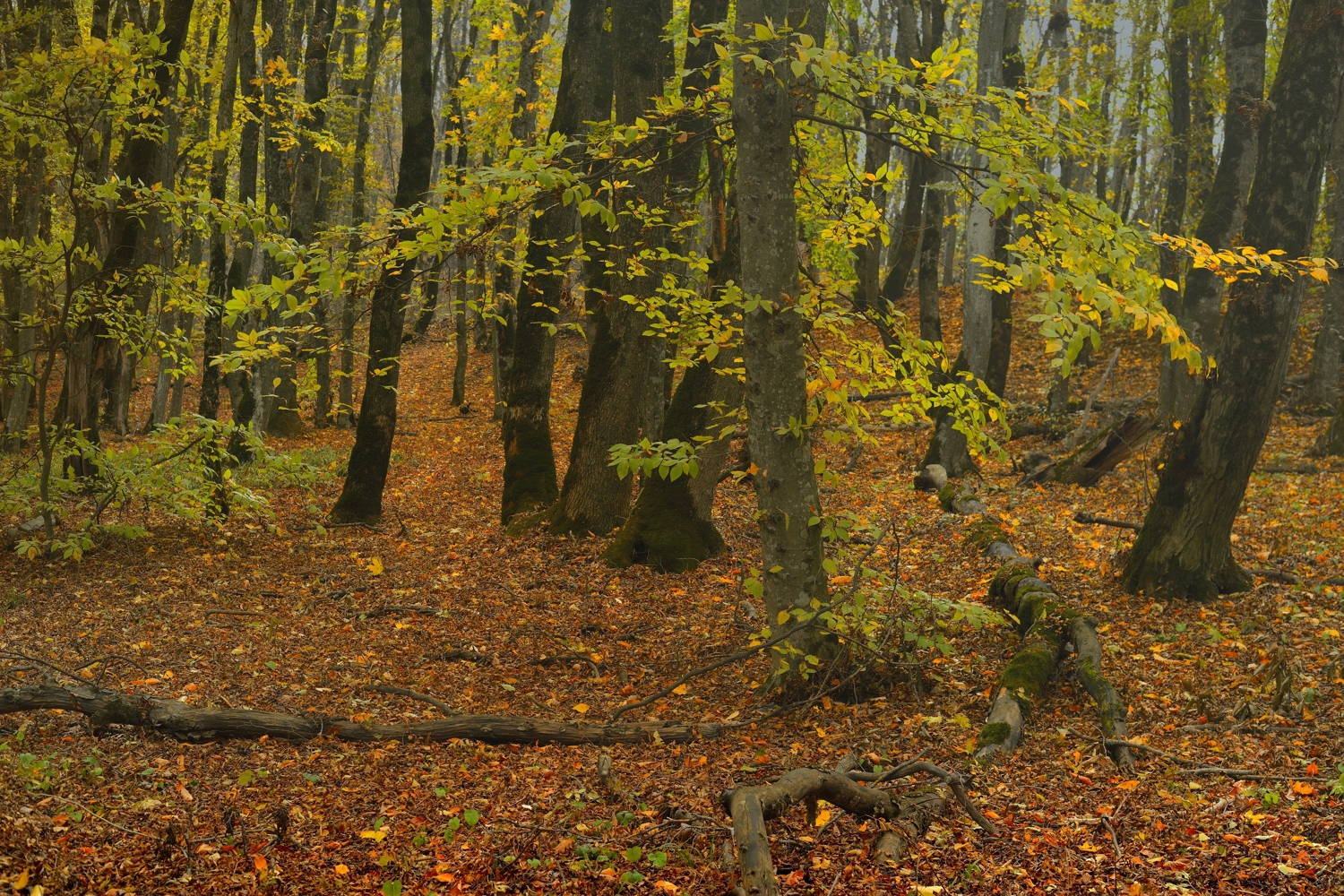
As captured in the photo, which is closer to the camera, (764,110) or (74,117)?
(764,110)

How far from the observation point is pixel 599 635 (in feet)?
24.0

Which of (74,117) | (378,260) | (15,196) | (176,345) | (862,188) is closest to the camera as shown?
(378,260)

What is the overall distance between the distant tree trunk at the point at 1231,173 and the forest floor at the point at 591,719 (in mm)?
2278

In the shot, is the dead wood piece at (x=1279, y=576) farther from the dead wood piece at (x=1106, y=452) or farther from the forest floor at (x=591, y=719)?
the dead wood piece at (x=1106, y=452)

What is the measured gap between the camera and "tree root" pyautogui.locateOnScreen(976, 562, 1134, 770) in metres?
4.64

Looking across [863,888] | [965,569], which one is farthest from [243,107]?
[863,888]

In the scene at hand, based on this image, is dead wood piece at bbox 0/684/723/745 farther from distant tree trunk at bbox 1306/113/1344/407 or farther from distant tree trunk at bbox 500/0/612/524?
distant tree trunk at bbox 1306/113/1344/407

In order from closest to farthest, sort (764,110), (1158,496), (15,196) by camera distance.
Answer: (764,110), (1158,496), (15,196)

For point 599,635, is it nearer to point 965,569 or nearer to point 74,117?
point 965,569

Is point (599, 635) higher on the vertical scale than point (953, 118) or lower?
lower

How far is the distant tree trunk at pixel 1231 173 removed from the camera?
9.17 m

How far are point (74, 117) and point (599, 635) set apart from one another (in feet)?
21.9

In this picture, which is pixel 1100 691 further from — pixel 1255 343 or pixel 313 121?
pixel 313 121

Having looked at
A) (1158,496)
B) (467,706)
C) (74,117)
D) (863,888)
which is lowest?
(467,706)
